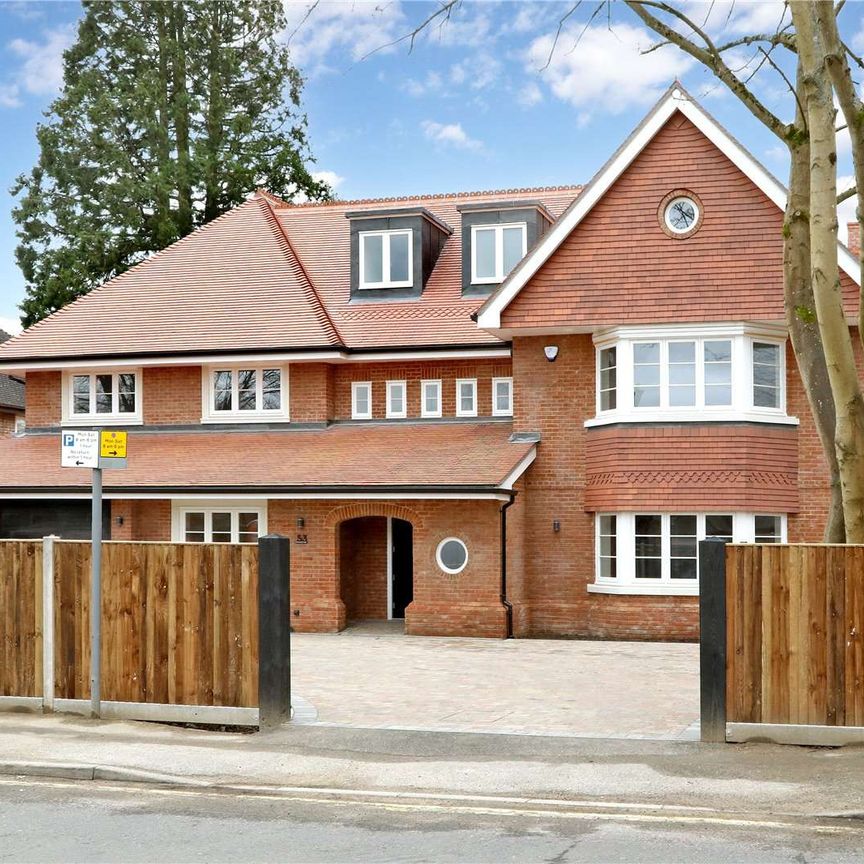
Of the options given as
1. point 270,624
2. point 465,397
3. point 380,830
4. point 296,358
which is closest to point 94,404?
point 296,358

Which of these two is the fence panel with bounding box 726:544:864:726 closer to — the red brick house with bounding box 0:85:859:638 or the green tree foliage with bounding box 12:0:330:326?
the red brick house with bounding box 0:85:859:638

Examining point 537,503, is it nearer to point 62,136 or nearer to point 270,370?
point 270,370

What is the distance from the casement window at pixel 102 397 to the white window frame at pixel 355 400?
4.32 metres

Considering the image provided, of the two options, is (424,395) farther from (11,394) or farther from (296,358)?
(11,394)

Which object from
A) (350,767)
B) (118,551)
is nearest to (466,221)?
(118,551)

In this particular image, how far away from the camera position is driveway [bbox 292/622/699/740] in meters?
12.3

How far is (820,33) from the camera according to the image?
1077 cm

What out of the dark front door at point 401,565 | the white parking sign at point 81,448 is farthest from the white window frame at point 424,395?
the white parking sign at point 81,448

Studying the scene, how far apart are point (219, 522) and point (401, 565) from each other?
136 inches

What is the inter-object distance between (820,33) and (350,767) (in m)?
7.12

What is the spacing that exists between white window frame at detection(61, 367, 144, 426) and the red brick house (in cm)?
5

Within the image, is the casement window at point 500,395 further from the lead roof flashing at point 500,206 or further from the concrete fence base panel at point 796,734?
the concrete fence base panel at point 796,734

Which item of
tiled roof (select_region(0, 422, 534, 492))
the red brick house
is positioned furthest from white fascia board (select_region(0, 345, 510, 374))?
tiled roof (select_region(0, 422, 534, 492))

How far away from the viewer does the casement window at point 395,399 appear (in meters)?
24.5
